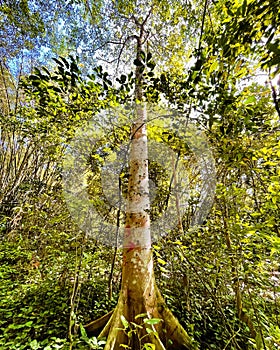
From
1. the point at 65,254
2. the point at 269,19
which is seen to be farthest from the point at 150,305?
the point at 269,19

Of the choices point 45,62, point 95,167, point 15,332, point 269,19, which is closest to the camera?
point 269,19

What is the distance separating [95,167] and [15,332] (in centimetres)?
174

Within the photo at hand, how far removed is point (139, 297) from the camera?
4.81ft

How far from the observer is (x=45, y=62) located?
15.7 ft

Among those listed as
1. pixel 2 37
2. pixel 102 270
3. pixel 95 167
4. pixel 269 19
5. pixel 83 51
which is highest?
pixel 2 37

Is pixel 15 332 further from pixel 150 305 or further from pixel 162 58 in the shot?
pixel 162 58

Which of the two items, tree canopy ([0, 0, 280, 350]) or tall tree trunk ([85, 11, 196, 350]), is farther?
tall tree trunk ([85, 11, 196, 350])

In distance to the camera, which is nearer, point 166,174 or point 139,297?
point 139,297

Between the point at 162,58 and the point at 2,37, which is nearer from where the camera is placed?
the point at 162,58

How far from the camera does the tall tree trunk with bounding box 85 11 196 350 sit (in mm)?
1406

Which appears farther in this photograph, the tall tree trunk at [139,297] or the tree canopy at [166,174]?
the tall tree trunk at [139,297]

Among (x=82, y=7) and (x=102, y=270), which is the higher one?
(x=82, y=7)

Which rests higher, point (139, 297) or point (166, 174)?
point (166, 174)

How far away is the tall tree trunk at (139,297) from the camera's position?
4.61 ft
